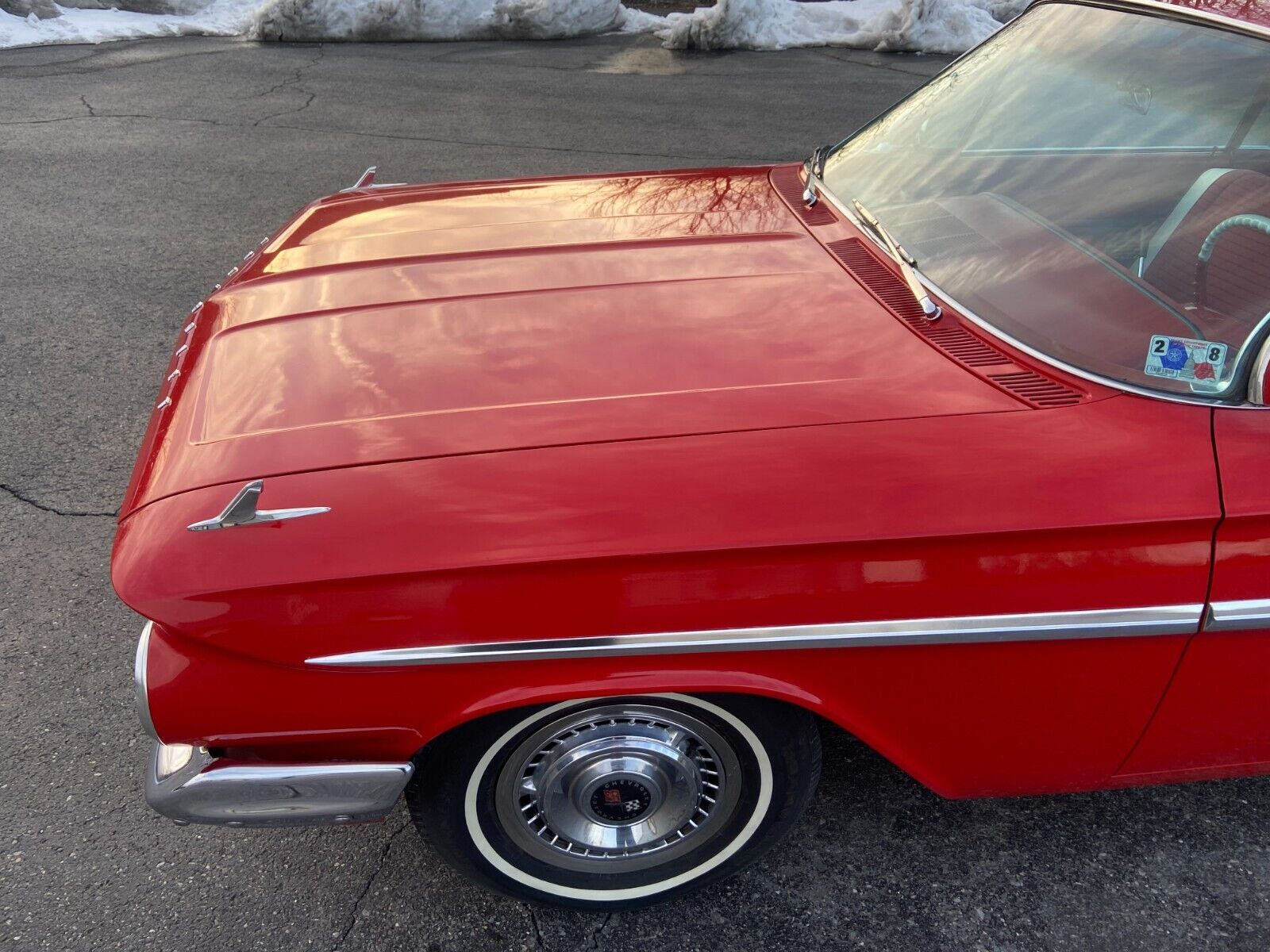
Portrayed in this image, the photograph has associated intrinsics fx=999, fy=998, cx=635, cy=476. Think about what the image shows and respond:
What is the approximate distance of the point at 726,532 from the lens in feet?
5.18

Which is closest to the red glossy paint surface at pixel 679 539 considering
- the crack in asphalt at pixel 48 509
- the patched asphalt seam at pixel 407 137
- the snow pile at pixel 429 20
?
the crack in asphalt at pixel 48 509

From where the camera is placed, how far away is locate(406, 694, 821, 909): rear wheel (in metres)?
1.79

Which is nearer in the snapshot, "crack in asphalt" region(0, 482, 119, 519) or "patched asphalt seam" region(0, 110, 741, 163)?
"crack in asphalt" region(0, 482, 119, 519)

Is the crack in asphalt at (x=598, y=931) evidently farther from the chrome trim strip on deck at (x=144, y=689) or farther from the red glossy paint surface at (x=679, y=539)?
the chrome trim strip on deck at (x=144, y=689)

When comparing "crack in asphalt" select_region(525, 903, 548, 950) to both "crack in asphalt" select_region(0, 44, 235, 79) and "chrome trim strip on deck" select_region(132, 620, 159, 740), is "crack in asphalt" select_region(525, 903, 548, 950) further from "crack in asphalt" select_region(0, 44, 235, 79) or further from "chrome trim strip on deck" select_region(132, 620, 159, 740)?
"crack in asphalt" select_region(0, 44, 235, 79)

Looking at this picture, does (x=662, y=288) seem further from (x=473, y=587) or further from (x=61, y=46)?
(x=61, y=46)

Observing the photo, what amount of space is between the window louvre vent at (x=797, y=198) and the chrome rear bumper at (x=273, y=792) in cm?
163

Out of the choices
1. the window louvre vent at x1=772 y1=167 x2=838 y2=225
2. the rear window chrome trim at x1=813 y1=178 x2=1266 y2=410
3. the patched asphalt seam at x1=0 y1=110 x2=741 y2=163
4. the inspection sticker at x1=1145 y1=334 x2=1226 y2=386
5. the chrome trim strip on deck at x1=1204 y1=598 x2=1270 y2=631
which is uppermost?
the inspection sticker at x1=1145 y1=334 x2=1226 y2=386

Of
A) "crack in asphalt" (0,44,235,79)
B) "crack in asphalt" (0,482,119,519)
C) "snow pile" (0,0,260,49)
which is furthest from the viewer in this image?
"snow pile" (0,0,260,49)

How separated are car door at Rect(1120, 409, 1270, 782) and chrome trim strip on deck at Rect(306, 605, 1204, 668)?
0.23ft

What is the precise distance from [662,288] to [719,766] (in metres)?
1.00

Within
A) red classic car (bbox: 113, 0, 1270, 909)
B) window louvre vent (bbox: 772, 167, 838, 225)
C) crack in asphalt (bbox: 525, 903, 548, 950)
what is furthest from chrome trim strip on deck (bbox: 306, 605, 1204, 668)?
window louvre vent (bbox: 772, 167, 838, 225)

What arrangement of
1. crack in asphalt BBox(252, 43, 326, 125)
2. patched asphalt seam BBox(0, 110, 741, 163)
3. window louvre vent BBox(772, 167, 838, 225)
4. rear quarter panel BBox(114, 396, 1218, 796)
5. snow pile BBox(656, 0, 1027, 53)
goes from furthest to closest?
snow pile BBox(656, 0, 1027, 53) → crack in asphalt BBox(252, 43, 326, 125) → patched asphalt seam BBox(0, 110, 741, 163) → window louvre vent BBox(772, 167, 838, 225) → rear quarter panel BBox(114, 396, 1218, 796)

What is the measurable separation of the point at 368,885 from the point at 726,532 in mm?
1154
